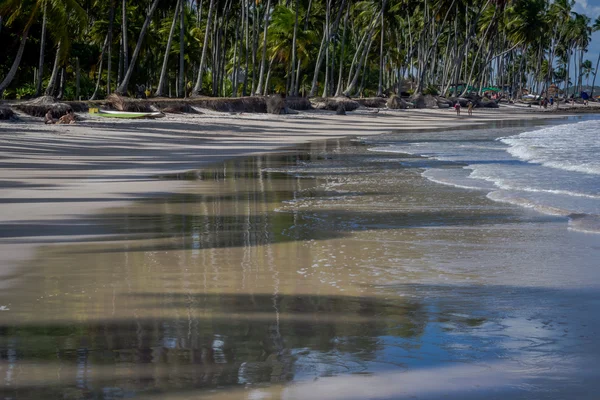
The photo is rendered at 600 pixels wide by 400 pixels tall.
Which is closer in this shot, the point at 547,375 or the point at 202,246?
the point at 547,375

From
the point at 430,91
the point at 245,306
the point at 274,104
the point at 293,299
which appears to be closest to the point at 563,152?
the point at 293,299

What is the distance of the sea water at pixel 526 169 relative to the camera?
13.1 metres

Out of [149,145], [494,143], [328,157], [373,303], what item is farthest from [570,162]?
[373,303]

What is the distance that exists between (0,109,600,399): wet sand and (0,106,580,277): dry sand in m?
0.14

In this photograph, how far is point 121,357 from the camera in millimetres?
5078

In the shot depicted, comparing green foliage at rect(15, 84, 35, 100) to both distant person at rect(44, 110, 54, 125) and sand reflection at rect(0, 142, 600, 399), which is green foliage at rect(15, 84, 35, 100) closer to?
distant person at rect(44, 110, 54, 125)

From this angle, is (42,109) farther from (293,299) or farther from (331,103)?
(331,103)

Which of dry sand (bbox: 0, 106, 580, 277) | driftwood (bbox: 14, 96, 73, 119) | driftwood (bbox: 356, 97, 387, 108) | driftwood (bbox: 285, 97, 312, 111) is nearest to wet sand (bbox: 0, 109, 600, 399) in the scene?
dry sand (bbox: 0, 106, 580, 277)

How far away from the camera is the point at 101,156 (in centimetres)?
2158

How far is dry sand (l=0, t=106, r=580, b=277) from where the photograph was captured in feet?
36.5

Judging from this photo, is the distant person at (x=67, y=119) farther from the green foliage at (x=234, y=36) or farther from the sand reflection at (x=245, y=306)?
the sand reflection at (x=245, y=306)

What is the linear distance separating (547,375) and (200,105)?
38.0 m

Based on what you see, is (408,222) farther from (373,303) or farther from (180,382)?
(180,382)

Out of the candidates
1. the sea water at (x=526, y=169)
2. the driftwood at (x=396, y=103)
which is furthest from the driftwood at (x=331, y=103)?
the sea water at (x=526, y=169)
